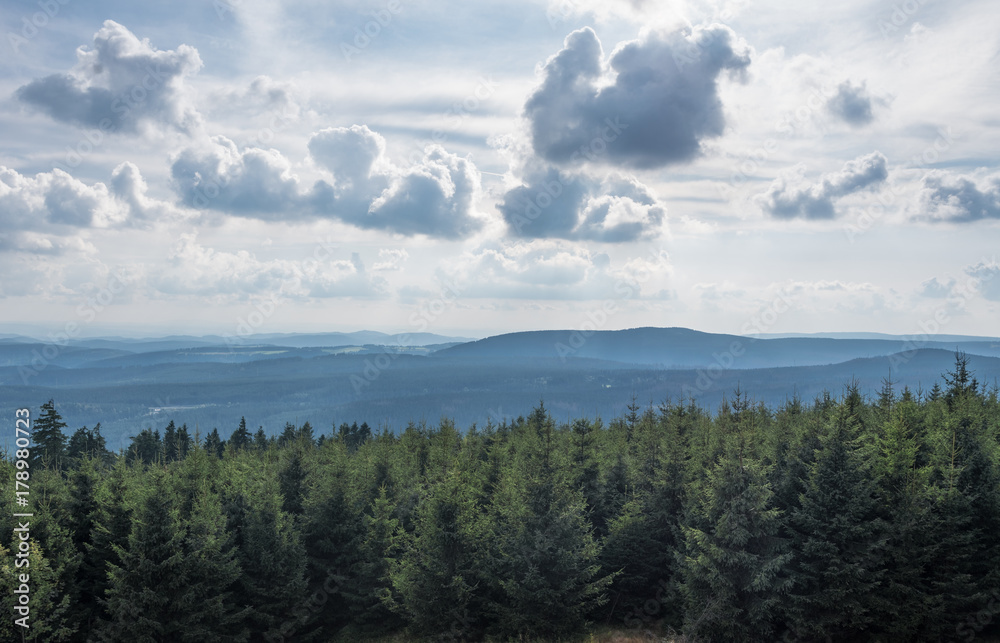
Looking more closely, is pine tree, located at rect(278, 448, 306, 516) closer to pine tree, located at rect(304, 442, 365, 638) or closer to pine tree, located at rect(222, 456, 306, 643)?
pine tree, located at rect(304, 442, 365, 638)

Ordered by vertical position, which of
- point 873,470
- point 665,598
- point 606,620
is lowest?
point 606,620

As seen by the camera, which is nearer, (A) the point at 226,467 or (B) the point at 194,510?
(B) the point at 194,510

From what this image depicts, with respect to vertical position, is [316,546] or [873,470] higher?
[873,470]

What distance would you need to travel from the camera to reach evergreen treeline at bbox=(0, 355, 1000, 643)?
25.4m

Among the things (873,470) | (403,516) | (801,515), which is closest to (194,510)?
(403,516)

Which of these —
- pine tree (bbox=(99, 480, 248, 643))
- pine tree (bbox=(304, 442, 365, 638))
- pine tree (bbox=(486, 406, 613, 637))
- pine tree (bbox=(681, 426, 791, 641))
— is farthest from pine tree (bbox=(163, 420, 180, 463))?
pine tree (bbox=(681, 426, 791, 641))

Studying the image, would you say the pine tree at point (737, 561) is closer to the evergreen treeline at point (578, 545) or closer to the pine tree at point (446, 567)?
the evergreen treeline at point (578, 545)

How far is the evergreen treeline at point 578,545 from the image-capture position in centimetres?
2538

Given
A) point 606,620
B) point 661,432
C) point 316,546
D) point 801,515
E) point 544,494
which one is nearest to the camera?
point 801,515

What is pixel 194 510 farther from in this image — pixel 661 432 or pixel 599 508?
pixel 661 432

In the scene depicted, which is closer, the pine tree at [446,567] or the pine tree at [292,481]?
the pine tree at [446,567]

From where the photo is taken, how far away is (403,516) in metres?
38.0

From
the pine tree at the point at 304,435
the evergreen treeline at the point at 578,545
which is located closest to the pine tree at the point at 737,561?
the evergreen treeline at the point at 578,545

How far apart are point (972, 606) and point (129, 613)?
3883 centimetres
